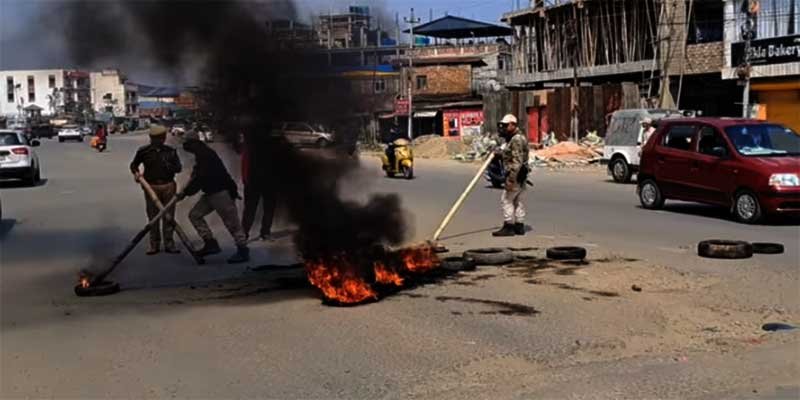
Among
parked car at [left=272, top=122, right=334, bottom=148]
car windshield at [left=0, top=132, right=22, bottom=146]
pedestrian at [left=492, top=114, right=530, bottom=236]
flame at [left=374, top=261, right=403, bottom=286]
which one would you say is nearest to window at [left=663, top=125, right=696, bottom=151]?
pedestrian at [left=492, top=114, right=530, bottom=236]

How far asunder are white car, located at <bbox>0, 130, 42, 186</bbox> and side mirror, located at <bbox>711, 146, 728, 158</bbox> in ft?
58.6

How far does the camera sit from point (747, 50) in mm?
30266

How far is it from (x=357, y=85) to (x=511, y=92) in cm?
3536

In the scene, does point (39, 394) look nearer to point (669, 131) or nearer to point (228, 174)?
point (228, 174)

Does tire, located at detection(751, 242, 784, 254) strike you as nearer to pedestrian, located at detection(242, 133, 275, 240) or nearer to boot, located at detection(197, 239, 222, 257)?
pedestrian, located at detection(242, 133, 275, 240)

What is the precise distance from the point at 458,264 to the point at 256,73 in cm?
298

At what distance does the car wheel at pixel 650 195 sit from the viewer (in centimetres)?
1582

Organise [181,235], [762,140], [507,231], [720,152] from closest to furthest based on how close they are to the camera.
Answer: [181,235] < [507,231] < [720,152] < [762,140]

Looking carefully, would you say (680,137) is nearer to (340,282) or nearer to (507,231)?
(507,231)

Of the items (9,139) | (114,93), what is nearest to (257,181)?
(114,93)

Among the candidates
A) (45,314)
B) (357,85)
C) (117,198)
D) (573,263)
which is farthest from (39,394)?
(117,198)

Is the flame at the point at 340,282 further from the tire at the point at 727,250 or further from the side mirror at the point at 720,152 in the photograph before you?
the side mirror at the point at 720,152

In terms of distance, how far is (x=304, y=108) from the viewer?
8.42 metres

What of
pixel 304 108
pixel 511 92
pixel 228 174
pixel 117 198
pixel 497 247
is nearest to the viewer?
pixel 304 108
